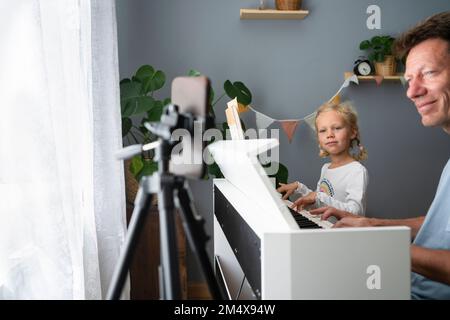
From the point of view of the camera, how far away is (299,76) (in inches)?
130

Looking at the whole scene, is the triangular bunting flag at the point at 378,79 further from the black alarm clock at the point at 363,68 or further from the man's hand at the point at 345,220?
the man's hand at the point at 345,220

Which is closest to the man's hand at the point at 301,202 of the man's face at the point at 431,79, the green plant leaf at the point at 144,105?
the man's face at the point at 431,79

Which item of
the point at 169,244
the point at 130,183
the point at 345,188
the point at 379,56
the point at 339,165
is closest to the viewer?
the point at 169,244

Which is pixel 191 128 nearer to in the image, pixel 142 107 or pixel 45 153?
pixel 45 153

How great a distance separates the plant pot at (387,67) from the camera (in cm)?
320

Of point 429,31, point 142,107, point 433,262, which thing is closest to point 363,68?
point 142,107

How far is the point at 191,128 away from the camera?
773mm

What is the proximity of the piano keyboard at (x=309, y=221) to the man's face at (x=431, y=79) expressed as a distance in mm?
504

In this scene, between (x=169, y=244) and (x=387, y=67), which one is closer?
(x=169, y=244)

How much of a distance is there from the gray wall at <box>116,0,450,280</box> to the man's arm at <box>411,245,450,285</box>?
213 centimetres

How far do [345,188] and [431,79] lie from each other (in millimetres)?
1002

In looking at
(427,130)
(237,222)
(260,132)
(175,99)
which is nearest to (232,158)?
(237,222)

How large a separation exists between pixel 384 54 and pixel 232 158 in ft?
7.64

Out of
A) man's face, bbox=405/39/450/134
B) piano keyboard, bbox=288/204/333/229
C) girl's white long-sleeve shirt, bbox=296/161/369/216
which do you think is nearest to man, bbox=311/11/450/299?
man's face, bbox=405/39/450/134
